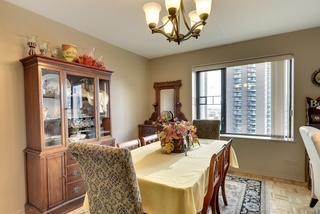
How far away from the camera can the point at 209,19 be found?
2600mm

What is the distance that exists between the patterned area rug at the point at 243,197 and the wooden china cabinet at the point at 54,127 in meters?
0.37

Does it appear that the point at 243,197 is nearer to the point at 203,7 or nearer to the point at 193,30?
the point at 193,30

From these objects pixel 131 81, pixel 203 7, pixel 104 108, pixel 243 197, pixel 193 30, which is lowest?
pixel 243 197

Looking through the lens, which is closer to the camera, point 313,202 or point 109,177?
point 109,177

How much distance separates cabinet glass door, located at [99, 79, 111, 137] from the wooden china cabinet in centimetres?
22

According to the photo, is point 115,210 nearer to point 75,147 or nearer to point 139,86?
point 75,147

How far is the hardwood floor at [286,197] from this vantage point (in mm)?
2307

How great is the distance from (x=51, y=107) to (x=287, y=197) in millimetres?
3304

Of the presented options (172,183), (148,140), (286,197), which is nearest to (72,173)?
(148,140)

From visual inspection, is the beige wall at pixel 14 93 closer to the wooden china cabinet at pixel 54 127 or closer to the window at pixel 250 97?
the wooden china cabinet at pixel 54 127

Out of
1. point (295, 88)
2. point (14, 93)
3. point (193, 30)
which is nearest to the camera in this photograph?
point (193, 30)

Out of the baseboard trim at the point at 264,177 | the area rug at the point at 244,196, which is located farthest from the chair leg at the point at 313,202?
the baseboard trim at the point at 264,177

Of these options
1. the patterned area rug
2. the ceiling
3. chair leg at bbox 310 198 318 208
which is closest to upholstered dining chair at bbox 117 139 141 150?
the patterned area rug

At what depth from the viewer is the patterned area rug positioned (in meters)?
2.33
